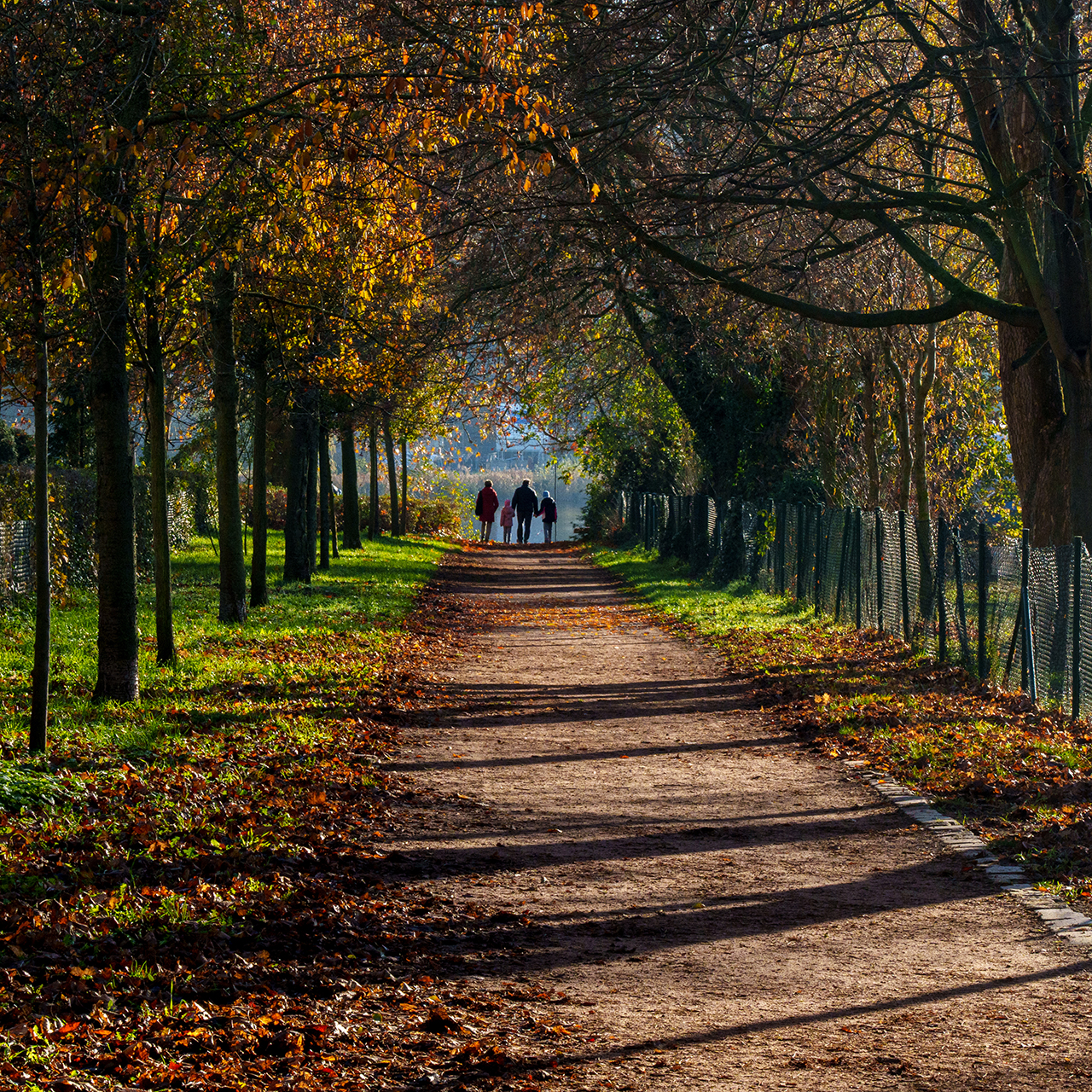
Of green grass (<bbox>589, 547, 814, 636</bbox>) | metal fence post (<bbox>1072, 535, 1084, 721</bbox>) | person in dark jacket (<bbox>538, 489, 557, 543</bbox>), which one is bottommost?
green grass (<bbox>589, 547, 814, 636</bbox>)

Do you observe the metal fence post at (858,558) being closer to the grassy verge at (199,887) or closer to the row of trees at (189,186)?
the row of trees at (189,186)

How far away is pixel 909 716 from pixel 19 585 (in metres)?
10.8

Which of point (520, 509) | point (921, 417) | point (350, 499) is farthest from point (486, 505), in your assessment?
point (921, 417)

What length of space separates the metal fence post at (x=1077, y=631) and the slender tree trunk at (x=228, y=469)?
9487 millimetres

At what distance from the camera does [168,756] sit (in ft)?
26.7

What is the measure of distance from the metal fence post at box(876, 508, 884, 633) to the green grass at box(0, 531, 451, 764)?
20.2ft

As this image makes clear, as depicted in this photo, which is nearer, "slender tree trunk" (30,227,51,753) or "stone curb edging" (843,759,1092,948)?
"stone curb edging" (843,759,1092,948)

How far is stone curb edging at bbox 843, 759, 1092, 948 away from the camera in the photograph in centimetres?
565

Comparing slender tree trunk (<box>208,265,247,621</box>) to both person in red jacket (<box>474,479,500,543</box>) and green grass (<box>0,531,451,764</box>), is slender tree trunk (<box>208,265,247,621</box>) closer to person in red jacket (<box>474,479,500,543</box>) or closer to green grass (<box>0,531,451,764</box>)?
green grass (<box>0,531,451,764</box>)

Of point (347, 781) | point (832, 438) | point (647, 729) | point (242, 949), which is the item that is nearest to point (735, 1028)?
point (242, 949)

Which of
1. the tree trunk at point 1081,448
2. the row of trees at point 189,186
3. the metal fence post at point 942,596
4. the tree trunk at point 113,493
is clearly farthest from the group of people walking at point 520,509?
the tree trunk at point 113,493

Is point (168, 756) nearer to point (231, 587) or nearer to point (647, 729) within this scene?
point (647, 729)

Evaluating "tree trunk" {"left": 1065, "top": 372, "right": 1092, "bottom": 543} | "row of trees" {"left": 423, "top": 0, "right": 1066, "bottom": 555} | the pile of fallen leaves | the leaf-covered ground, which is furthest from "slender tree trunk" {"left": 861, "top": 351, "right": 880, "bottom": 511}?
the leaf-covered ground

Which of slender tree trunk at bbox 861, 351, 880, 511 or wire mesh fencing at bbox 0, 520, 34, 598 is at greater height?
slender tree trunk at bbox 861, 351, 880, 511
